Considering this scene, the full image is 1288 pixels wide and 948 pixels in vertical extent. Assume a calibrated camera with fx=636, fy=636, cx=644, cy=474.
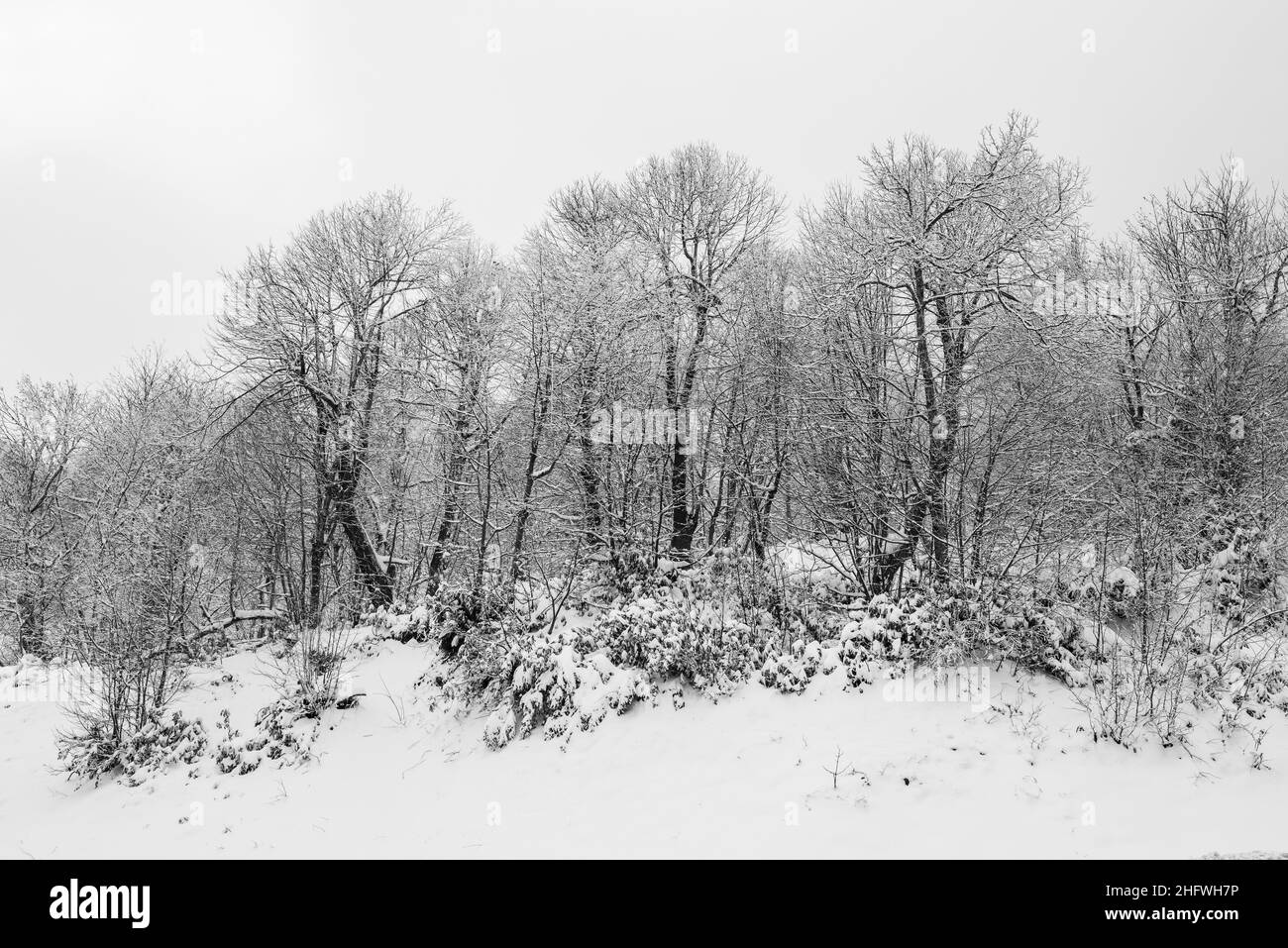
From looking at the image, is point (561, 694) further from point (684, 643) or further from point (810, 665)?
point (810, 665)

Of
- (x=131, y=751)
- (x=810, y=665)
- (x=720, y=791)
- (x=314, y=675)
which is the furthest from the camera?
(x=314, y=675)

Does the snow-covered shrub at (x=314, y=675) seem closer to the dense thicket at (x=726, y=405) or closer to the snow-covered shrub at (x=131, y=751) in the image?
the dense thicket at (x=726, y=405)

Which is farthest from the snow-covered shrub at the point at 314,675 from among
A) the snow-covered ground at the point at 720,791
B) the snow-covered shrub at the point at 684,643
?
the snow-covered shrub at the point at 684,643

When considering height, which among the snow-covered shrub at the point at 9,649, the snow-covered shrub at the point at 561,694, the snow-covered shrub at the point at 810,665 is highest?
the snow-covered shrub at the point at 810,665

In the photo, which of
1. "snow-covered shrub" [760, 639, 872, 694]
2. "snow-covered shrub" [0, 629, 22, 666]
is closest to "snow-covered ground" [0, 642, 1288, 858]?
"snow-covered shrub" [760, 639, 872, 694]

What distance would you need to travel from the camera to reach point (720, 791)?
679 cm

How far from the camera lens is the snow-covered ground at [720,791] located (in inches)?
221

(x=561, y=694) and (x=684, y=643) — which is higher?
(x=684, y=643)

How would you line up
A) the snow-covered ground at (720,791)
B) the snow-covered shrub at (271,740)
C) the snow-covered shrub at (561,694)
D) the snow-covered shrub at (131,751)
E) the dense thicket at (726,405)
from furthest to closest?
1. the dense thicket at (726,405)
2. the snow-covered shrub at (131,751)
3. the snow-covered shrub at (271,740)
4. the snow-covered shrub at (561,694)
5. the snow-covered ground at (720,791)

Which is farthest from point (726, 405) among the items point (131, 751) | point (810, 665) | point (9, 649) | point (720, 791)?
point (9, 649)

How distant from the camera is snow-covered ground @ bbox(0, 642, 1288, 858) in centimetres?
562

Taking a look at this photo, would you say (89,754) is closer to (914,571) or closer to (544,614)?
(544,614)

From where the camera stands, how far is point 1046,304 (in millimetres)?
12164

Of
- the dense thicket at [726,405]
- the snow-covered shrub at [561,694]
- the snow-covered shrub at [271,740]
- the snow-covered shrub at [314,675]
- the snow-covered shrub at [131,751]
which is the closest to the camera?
the snow-covered shrub at [561,694]
